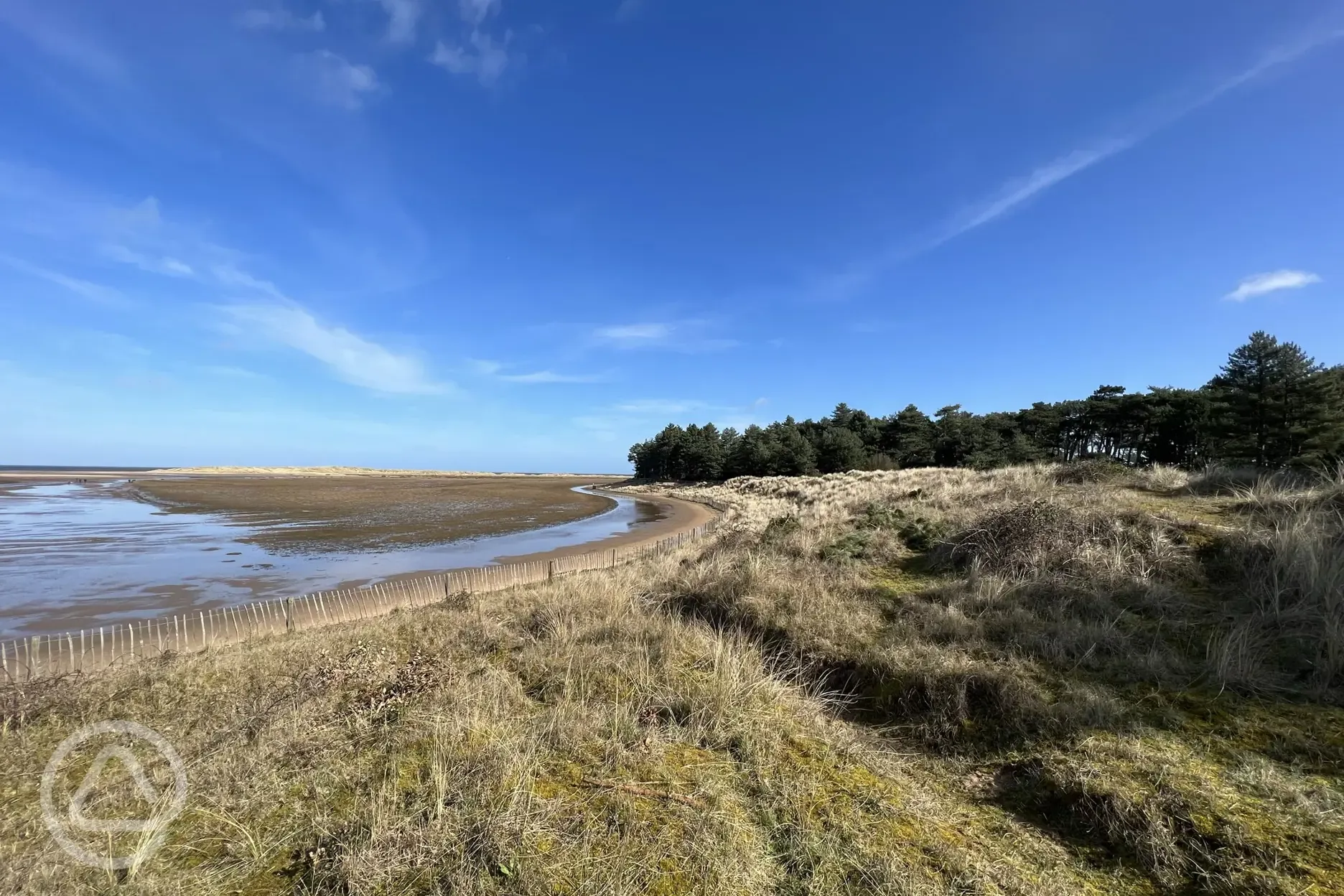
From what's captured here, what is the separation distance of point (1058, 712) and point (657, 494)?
3145 inches

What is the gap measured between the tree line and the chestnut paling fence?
67.2ft

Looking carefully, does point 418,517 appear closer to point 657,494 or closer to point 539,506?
point 539,506

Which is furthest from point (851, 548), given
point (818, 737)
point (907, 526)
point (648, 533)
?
point (648, 533)

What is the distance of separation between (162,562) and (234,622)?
15209mm

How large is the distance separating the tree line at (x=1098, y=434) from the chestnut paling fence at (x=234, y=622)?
20.5 m

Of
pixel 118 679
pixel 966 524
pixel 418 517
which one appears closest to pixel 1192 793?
pixel 966 524

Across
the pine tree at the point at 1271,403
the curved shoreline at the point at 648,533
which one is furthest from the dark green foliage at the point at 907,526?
the pine tree at the point at 1271,403

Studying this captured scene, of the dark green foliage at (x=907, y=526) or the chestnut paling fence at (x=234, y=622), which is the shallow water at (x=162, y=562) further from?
the dark green foliage at (x=907, y=526)

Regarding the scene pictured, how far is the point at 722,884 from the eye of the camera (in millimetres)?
3232

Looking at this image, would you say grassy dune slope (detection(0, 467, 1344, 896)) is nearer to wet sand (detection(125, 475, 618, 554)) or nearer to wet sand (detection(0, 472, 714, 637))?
wet sand (detection(0, 472, 714, 637))

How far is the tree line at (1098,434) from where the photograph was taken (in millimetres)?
32219

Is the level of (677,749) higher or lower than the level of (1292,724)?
lower

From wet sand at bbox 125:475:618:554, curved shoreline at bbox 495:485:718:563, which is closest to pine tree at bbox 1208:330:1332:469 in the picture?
curved shoreline at bbox 495:485:718:563

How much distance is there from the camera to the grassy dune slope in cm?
335
